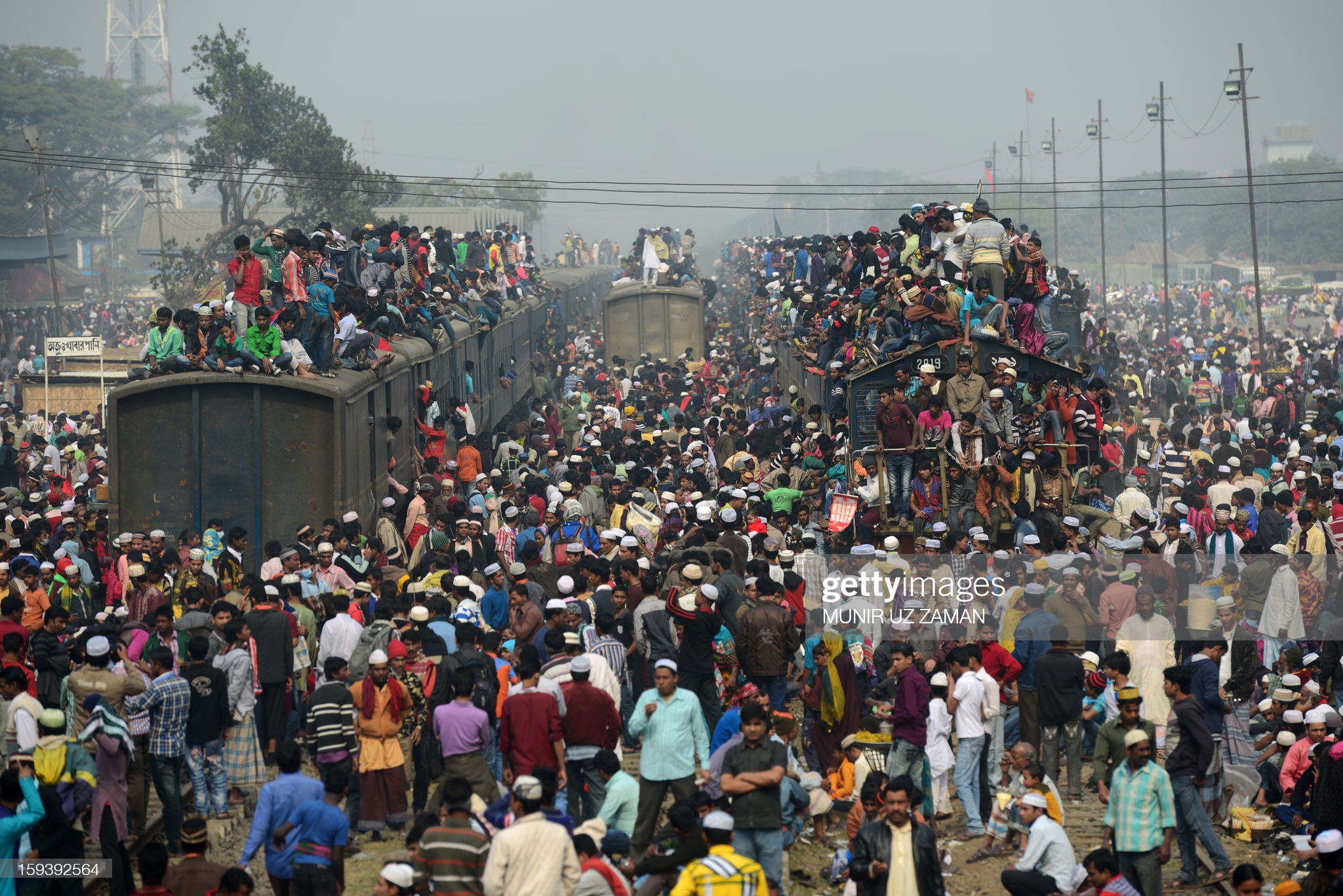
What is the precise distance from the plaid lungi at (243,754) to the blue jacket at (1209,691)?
6.13 m

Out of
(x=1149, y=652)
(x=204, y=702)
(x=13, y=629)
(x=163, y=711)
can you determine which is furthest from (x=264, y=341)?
(x=1149, y=652)

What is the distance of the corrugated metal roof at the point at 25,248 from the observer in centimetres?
5253

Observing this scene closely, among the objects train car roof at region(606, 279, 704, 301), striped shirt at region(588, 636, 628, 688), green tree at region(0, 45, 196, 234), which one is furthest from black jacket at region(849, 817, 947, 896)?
green tree at region(0, 45, 196, 234)

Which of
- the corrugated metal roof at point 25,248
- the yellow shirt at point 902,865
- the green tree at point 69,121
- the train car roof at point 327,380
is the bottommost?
the yellow shirt at point 902,865

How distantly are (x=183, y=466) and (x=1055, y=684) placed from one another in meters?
8.08

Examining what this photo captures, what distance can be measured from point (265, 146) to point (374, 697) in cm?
4549

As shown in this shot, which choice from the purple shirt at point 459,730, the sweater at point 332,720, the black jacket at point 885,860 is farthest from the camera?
the sweater at point 332,720

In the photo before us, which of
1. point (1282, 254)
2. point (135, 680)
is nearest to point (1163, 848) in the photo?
point (135, 680)

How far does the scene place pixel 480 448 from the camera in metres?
22.1

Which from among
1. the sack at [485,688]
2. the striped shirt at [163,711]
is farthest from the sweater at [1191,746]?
the striped shirt at [163,711]

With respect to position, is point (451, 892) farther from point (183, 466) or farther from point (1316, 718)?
point (183, 466)

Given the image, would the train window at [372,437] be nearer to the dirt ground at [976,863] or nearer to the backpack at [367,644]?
the backpack at [367,644]

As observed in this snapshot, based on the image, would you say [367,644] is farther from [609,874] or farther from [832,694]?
[609,874]

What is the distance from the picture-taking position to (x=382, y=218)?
64.0m
